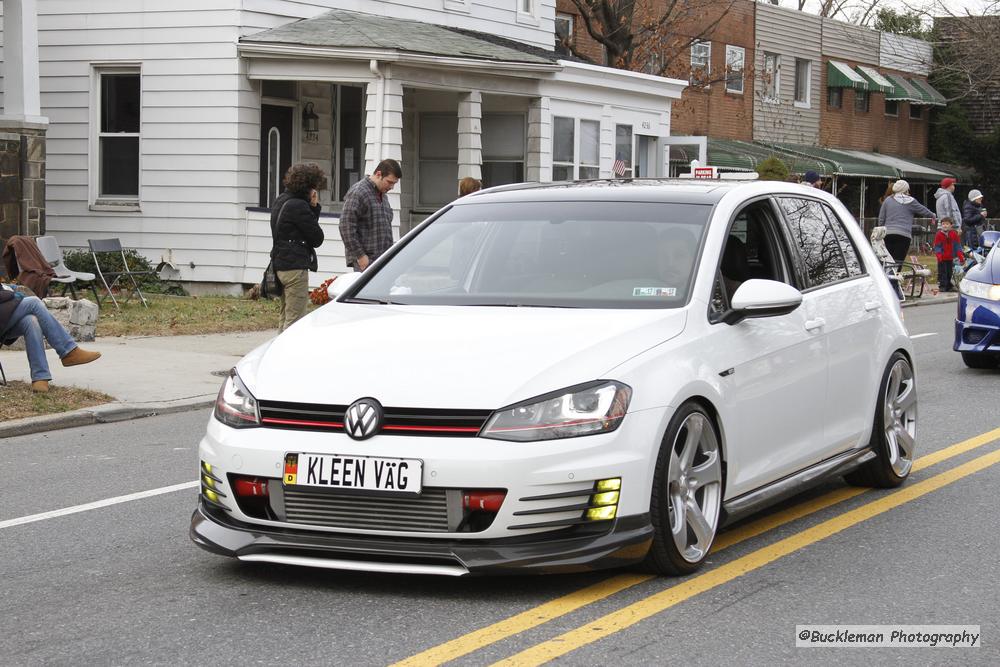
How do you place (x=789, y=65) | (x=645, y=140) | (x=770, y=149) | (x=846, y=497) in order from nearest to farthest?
(x=846, y=497) → (x=645, y=140) → (x=770, y=149) → (x=789, y=65)

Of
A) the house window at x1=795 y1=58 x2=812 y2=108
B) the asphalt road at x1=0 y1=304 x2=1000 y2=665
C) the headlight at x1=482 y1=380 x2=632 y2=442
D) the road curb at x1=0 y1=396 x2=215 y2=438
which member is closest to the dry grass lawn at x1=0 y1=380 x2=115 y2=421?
the road curb at x1=0 y1=396 x2=215 y2=438

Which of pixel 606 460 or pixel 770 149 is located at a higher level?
pixel 770 149

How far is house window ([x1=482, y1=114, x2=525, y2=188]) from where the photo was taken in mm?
25578

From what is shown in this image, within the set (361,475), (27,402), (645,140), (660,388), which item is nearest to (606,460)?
(660,388)

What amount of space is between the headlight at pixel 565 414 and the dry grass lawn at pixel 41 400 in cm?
628

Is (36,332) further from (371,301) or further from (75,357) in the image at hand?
(371,301)

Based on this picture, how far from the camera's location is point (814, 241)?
24.9ft

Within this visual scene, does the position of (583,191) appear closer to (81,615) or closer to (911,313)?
(81,615)

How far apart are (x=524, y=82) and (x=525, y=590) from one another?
63.4ft

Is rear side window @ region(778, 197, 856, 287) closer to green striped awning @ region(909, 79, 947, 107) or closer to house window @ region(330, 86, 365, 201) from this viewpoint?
house window @ region(330, 86, 365, 201)

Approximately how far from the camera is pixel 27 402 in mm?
11102

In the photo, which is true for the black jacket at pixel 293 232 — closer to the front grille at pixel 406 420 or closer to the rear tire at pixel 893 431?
the rear tire at pixel 893 431

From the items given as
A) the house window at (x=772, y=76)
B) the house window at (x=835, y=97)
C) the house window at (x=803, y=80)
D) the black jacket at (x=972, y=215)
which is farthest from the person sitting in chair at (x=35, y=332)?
the house window at (x=835, y=97)

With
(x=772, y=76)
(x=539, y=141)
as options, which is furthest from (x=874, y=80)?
(x=539, y=141)
